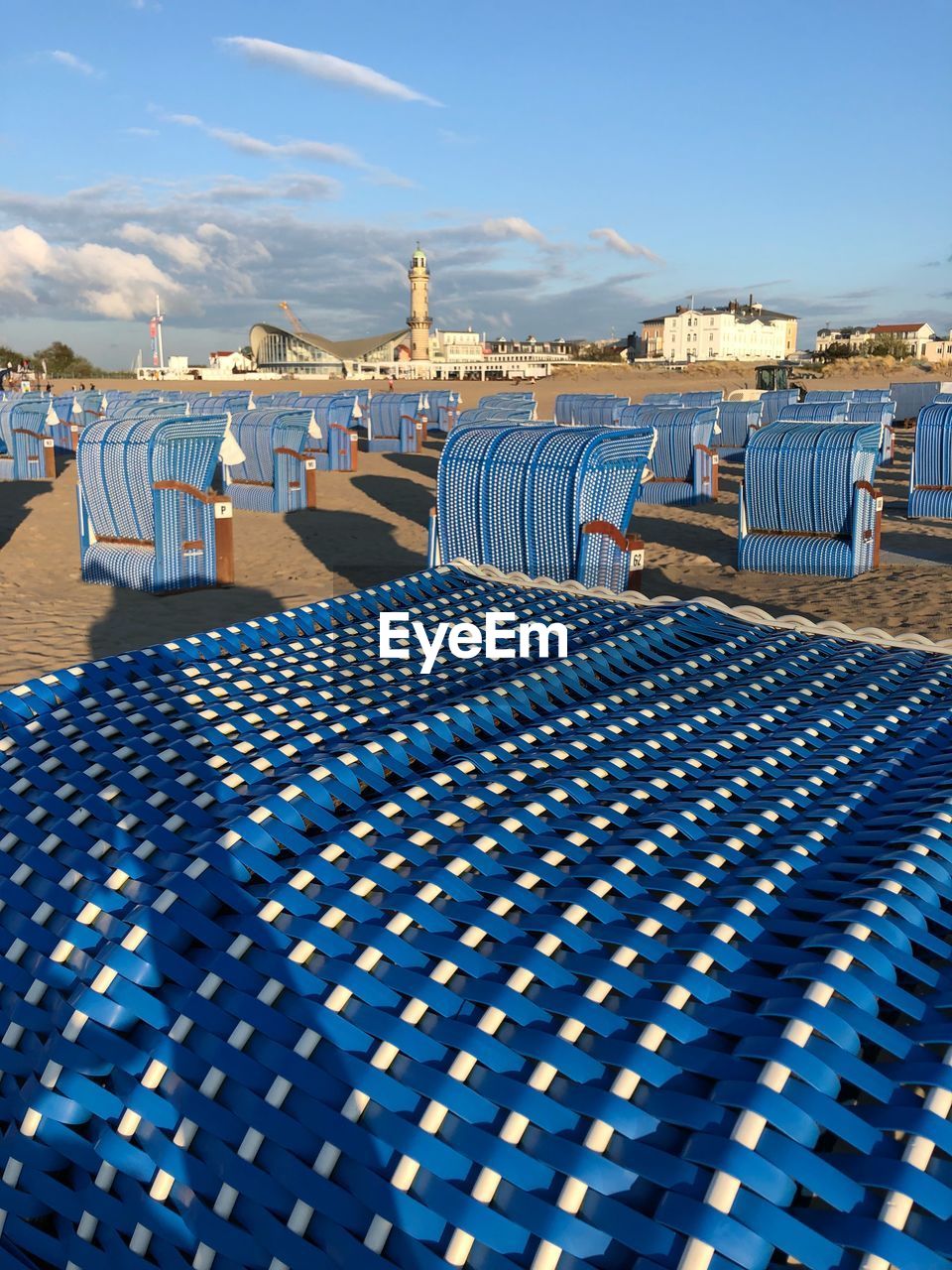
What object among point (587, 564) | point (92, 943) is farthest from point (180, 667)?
point (587, 564)

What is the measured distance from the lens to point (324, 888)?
5.71ft

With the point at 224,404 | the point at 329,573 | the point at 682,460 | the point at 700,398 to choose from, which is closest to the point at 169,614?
the point at 329,573

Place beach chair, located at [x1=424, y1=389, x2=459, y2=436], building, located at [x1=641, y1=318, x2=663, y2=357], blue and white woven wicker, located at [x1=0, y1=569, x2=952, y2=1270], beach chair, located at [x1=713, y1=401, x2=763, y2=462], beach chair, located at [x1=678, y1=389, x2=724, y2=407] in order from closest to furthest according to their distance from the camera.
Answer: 1. blue and white woven wicker, located at [x1=0, y1=569, x2=952, y2=1270]
2. beach chair, located at [x1=713, y1=401, x2=763, y2=462]
3. beach chair, located at [x1=678, y1=389, x2=724, y2=407]
4. beach chair, located at [x1=424, y1=389, x2=459, y2=436]
5. building, located at [x1=641, y1=318, x2=663, y2=357]

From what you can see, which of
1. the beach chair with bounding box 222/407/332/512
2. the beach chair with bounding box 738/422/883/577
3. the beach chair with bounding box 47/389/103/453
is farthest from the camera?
the beach chair with bounding box 47/389/103/453

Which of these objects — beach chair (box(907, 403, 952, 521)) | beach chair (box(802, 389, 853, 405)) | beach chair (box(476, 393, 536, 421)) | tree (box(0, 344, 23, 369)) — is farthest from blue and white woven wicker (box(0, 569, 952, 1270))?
tree (box(0, 344, 23, 369))

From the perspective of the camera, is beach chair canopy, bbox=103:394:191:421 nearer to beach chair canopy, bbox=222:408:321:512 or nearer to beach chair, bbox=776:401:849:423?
beach chair canopy, bbox=222:408:321:512

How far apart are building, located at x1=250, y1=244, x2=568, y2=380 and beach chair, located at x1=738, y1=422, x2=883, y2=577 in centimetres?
8912

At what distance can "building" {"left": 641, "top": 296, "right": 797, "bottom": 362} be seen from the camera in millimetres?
119750

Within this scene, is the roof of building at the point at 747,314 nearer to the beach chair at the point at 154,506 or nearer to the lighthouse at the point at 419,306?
the lighthouse at the point at 419,306

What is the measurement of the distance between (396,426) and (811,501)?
48.9ft

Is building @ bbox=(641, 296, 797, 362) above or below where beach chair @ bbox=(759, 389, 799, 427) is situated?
above

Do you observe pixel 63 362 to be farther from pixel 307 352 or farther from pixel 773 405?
pixel 773 405

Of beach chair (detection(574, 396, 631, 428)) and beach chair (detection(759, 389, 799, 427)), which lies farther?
beach chair (detection(759, 389, 799, 427))

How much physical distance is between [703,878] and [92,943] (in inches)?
42.5
